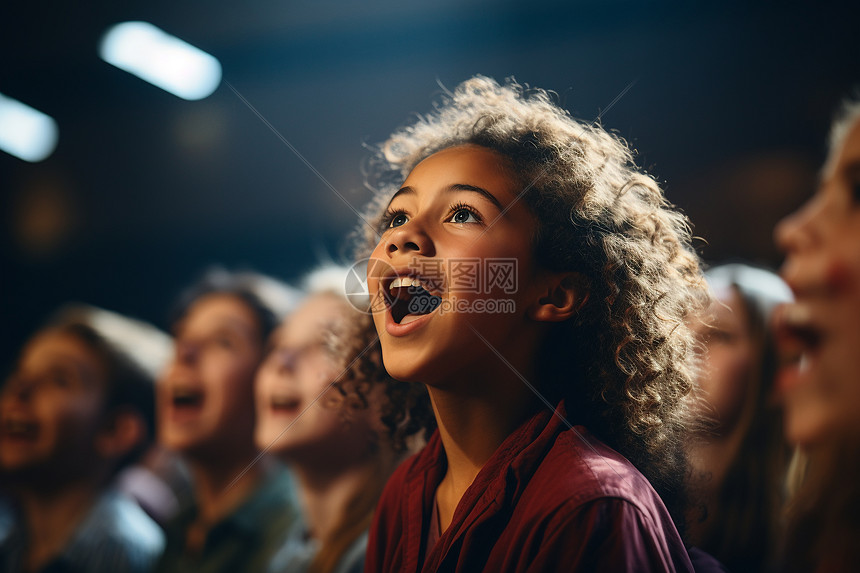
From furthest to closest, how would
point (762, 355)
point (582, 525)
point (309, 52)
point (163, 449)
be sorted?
point (163, 449) < point (309, 52) < point (762, 355) < point (582, 525)

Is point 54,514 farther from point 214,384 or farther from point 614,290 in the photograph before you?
point 614,290

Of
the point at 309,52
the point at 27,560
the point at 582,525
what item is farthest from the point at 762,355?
the point at 27,560

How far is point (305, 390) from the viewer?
1431mm

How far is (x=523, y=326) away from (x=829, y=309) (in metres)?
0.39

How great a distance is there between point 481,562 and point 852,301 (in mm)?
566

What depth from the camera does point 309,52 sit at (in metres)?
1.62

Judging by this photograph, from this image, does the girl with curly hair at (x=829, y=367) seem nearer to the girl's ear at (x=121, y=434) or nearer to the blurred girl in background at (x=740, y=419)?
the blurred girl in background at (x=740, y=419)

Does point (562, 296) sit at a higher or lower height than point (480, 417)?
higher

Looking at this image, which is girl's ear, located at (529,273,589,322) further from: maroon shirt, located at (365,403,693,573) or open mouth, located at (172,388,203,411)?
open mouth, located at (172,388,203,411)

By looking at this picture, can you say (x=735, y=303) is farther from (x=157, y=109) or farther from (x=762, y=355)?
(x=157, y=109)

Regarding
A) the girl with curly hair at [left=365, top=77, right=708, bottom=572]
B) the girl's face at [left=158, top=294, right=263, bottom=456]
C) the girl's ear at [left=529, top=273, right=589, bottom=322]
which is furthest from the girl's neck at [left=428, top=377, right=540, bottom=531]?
the girl's face at [left=158, top=294, right=263, bottom=456]

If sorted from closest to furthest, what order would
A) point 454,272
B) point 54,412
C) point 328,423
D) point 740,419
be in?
point 454,272, point 740,419, point 328,423, point 54,412

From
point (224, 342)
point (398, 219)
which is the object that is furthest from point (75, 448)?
point (398, 219)

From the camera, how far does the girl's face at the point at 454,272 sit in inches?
36.8
